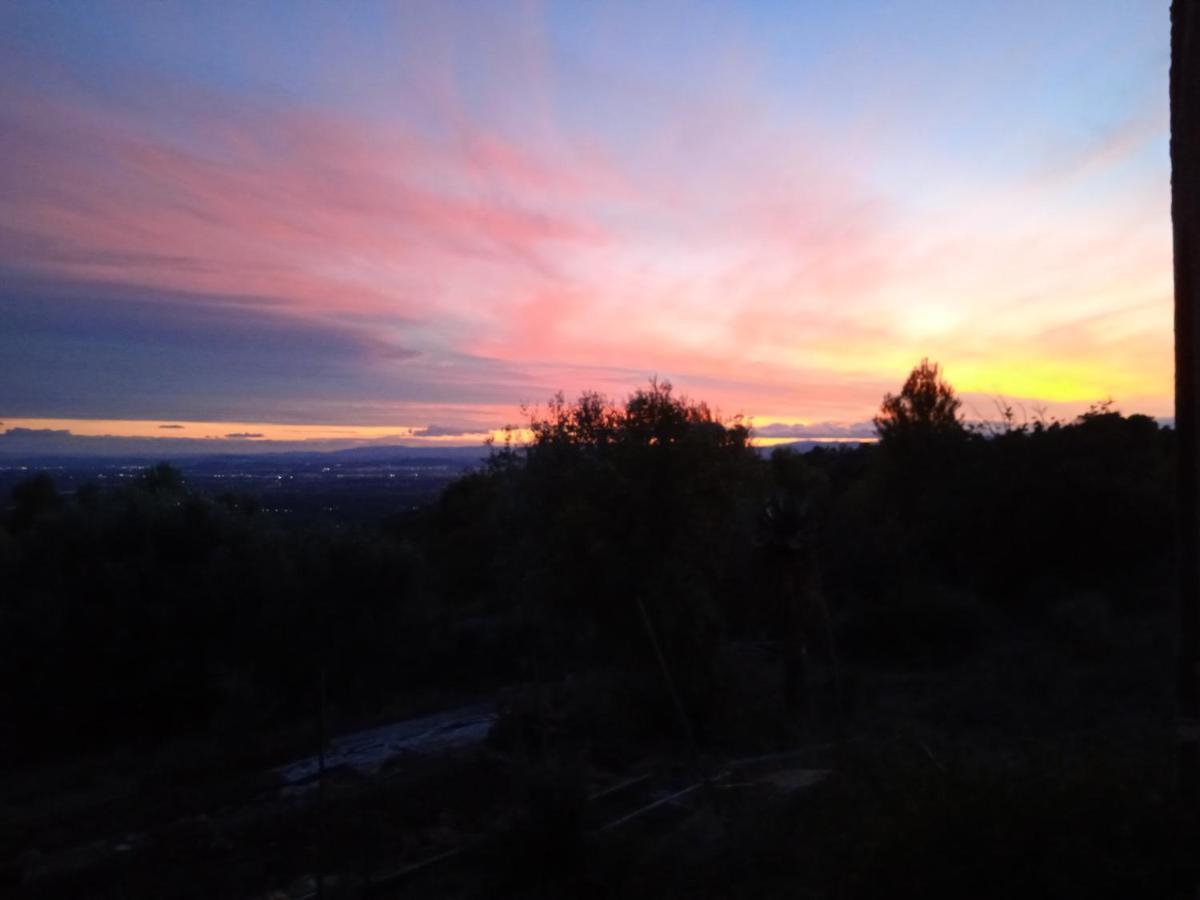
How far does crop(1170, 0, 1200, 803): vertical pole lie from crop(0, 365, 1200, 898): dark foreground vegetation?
0.61 metres

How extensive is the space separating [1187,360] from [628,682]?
451 inches

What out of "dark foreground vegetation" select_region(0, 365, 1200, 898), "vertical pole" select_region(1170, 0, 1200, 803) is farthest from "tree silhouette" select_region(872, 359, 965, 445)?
"vertical pole" select_region(1170, 0, 1200, 803)

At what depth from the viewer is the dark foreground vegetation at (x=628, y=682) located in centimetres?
756

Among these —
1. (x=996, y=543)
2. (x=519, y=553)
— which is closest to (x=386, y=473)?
(x=996, y=543)

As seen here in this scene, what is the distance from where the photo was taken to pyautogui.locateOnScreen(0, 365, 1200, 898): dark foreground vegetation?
24.8ft

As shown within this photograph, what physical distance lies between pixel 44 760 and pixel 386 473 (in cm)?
5383

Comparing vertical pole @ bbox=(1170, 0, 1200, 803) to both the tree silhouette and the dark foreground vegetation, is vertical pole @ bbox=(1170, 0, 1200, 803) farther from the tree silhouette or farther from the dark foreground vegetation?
the tree silhouette

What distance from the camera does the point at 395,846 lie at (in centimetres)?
1007

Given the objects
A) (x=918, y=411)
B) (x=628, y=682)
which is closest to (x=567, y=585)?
(x=628, y=682)

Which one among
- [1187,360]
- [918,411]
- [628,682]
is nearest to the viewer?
[1187,360]

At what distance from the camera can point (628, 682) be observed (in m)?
16.6

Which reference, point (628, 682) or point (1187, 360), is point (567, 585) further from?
point (1187, 360)

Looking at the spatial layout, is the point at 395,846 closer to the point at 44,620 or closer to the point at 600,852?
the point at 600,852

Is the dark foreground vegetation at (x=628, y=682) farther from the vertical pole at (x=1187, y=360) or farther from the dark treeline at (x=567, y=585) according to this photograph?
the vertical pole at (x=1187, y=360)
